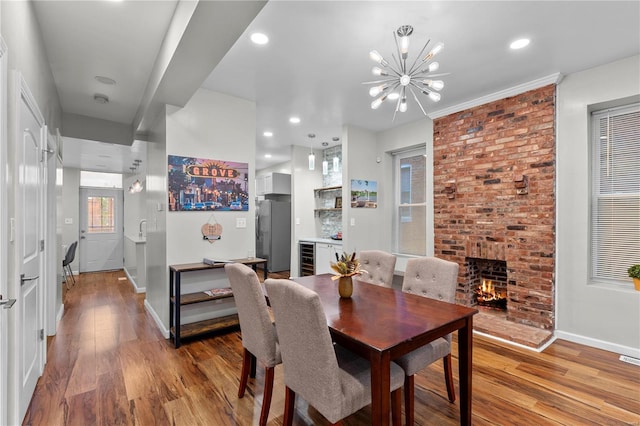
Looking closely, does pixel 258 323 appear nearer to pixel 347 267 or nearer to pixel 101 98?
pixel 347 267

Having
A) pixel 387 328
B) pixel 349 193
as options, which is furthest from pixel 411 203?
pixel 387 328

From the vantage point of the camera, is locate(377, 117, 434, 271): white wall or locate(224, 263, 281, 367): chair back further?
locate(377, 117, 434, 271): white wall

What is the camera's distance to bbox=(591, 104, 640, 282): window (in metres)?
2.96

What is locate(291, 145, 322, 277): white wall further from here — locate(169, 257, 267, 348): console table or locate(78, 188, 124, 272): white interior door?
locate(78, 188, 124, 272): white interior door

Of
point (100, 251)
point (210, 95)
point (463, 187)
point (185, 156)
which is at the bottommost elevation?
point (100, 251)

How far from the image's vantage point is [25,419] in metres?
1.93

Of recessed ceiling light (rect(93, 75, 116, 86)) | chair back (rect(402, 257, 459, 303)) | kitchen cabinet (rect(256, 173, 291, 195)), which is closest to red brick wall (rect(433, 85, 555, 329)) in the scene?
chair back (rect(402, 257, 459, 303))

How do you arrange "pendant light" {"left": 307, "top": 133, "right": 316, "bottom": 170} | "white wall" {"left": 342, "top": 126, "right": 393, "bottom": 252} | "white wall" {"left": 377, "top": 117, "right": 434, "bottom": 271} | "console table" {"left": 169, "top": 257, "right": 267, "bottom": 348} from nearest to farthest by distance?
"console table" {"left": 169, "top": 257, "right": 267, "bottom": 348} < "white wall" {"left": 377, "top": 117, "right": 434, "bottom": 271} < "white wall" {"left": 342, "top": 126, "right": 393, "bottom": 252} < "pendant light" {"left": 307, "top": 133, "right": 316, "bottom": 170}

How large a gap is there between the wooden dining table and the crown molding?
9.08 ft

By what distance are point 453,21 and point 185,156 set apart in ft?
9.07

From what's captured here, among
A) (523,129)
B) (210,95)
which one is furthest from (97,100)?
(523,129)

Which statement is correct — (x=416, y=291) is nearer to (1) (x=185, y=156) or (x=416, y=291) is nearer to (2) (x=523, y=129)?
(2) (x=523, y=129)

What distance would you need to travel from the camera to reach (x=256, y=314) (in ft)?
6.00

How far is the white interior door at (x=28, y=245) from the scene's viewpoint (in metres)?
1.75
